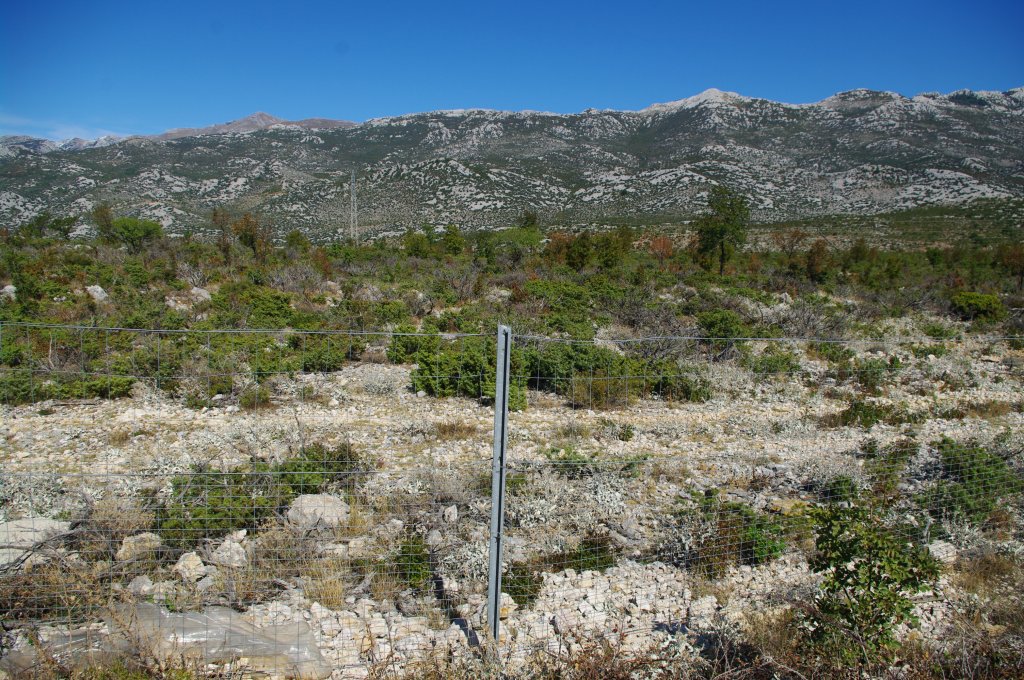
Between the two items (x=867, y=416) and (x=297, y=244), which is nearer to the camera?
(x=867, y=416)

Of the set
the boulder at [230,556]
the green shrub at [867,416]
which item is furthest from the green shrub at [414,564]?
the green shrub at [867,416]

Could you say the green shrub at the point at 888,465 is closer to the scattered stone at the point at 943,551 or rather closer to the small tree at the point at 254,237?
the scattered stone at the point at 943,551

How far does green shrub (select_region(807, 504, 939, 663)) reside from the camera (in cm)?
338

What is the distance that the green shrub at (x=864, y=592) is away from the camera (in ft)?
11.1

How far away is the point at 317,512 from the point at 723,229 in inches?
817

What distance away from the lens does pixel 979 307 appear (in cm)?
1622

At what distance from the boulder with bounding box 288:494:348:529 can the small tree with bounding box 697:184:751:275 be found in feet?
64.5

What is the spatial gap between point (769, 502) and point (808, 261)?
1855 cm

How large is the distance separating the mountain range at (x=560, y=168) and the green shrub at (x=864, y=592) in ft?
154

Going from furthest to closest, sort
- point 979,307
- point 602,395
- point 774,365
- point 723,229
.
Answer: point 723,229
point 979,307
point 774,365
point 602,395

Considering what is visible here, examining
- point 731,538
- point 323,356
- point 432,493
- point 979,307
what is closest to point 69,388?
point 323,356

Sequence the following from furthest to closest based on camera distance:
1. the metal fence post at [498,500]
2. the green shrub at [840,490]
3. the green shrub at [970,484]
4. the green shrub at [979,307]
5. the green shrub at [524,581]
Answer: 1. the green shrub at [979,307]
2. the green shrub at [840,490]
3. the green shrub at [970,484]
4. the green shrub at [524,581]
5. the metal fence post at [498,500]

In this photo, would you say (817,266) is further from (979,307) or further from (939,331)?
(939,331)

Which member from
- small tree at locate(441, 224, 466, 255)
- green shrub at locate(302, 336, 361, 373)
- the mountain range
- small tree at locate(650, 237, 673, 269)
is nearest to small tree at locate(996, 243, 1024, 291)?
small tree at locate(650, 237, 673, 269)
